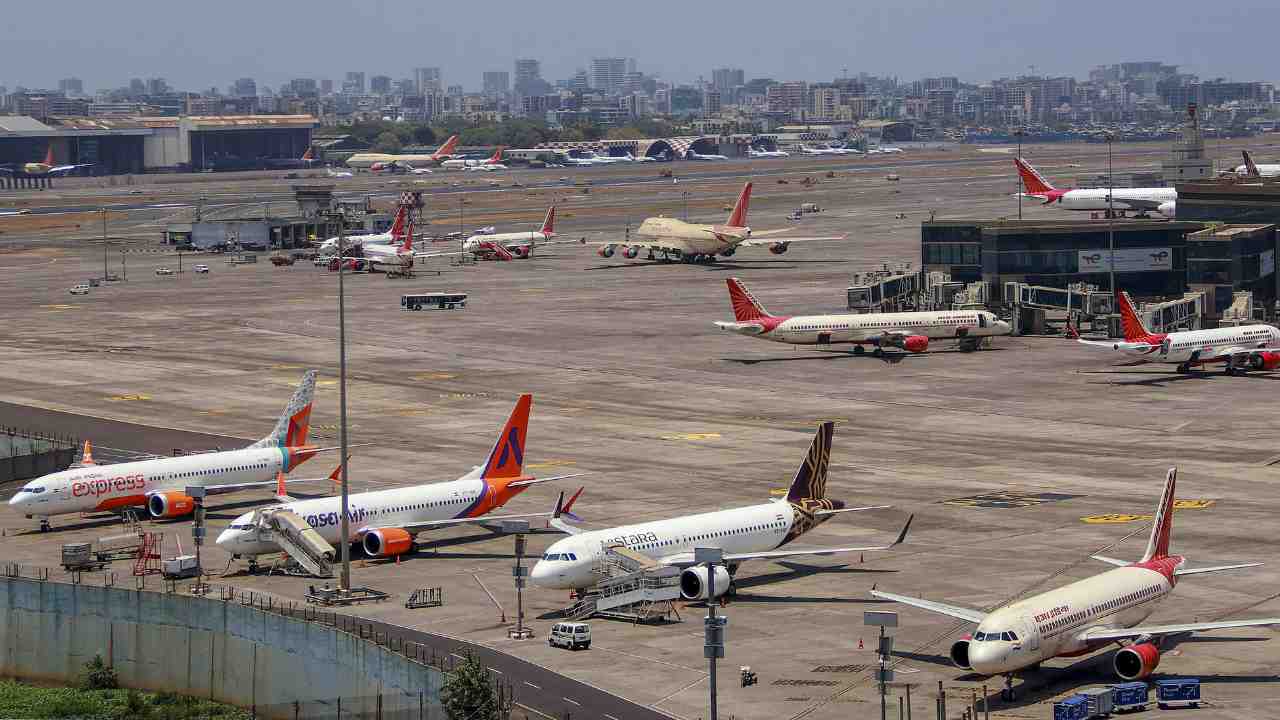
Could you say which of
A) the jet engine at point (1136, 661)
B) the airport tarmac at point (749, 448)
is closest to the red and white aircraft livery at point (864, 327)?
the airport tarmac at point (749, 448)

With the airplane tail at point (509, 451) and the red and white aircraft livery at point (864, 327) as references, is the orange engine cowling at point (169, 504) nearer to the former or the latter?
the airplane tail at point (509, 451)

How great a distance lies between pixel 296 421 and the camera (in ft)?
317

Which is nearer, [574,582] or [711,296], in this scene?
[574,582]

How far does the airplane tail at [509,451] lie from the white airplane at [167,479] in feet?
39.4

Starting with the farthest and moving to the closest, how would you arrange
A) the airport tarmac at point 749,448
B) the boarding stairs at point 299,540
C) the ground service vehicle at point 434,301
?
the ground service vehicle at point 434,301
the boarding stairs at point 299,540
the airport tarmac at point 749,448

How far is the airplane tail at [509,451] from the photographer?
87.4 m

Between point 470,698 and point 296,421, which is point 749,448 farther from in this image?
point 470,698

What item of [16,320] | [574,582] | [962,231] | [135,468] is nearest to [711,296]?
[962,231]

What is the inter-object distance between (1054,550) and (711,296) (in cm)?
11816

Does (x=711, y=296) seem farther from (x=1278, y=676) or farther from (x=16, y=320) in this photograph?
(x=1278, y=676)

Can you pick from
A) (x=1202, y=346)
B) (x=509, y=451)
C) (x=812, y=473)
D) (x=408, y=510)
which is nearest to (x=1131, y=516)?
(x=812, y=473)

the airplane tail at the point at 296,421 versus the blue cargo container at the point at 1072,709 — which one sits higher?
the airplane tail at the point at 296,421

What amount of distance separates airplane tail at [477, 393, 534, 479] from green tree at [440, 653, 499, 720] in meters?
32.1

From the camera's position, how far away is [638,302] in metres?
196
